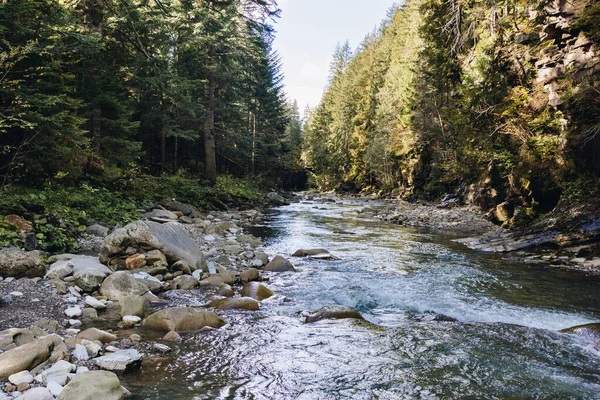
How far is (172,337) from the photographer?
465 centimetres

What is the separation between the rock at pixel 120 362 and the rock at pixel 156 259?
3399 mm

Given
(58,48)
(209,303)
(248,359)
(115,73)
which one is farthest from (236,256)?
(115,73)

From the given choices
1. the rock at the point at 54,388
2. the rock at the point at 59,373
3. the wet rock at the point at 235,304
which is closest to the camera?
the rock at the point at 54,388

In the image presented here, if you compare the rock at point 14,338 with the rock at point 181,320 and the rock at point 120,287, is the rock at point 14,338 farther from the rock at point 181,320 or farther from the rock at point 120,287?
Answer: the rock at point 120,287

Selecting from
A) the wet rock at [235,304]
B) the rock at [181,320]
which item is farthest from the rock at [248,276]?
the rock at [181,320]

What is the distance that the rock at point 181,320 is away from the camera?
193 inches

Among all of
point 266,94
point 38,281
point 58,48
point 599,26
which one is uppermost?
point 266,94

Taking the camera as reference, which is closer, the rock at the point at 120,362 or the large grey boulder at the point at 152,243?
the rock at the point at 120,362

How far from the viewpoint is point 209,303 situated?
6.07 m

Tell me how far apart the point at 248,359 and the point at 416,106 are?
83.6 ft

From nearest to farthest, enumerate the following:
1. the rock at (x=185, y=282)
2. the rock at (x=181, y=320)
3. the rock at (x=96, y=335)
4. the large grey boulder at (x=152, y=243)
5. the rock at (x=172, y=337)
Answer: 1. the rock at (x=96, y=335)
2. the rock at (x=172, y=337)
3. the rock at (x=181, y=320)
4. the rock at (x=185, y=282)
5. the large grey boulder at (x=152, y=243)

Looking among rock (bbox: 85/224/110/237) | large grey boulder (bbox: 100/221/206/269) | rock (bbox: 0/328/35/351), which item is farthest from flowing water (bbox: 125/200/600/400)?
rock (bbox: 85/224/110/237)

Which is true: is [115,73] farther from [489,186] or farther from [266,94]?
[266,94]

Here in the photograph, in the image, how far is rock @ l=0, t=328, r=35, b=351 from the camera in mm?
3723
